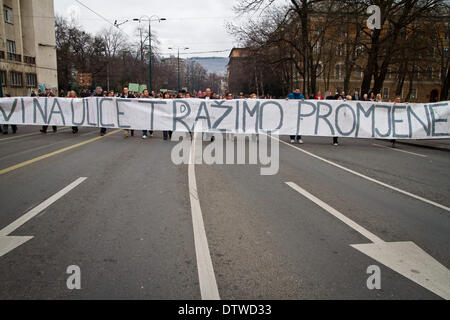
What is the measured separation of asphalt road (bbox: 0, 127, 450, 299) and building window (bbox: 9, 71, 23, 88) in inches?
1467

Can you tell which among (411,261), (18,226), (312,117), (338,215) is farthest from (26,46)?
(411,261)

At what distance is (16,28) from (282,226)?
4820cm

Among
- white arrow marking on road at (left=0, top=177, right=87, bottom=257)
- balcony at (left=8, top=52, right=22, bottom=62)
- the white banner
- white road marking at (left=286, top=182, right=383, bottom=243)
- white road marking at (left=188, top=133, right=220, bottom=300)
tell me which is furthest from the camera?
balcony at (left=8, top=52, right=22, bottom=62)

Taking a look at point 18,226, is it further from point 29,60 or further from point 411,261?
point 29,60

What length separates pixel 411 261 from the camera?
11.8 feet

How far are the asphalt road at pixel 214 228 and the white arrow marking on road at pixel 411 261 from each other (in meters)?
0.10

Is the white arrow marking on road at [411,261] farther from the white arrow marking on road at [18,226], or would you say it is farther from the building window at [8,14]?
the building window at [8,14]

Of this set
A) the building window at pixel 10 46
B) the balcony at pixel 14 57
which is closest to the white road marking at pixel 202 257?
the balcony at pixel 14 57

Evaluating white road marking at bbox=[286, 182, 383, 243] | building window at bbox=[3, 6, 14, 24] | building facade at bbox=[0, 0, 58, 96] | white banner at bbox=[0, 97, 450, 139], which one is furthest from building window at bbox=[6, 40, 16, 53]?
white road marking at bbox=[286, 182, 383, 243]

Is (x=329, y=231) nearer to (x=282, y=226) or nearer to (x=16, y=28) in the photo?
(x=282, y=226)

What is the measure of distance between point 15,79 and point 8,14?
7838 millimetres

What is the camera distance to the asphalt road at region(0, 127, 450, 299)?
3.01 metres

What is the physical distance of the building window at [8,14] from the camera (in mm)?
39438

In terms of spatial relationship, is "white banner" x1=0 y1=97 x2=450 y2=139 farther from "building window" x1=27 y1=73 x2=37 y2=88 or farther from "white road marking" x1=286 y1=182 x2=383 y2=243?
"building window" x1=27 y1=73 x2=37 y2=88
